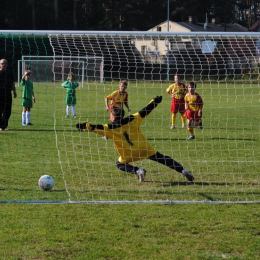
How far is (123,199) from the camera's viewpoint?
25.6 feet

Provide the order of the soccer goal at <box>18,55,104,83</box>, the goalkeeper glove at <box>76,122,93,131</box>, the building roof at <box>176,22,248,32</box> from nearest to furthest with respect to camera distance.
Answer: the goalkeeper glove at <box>76,122,93,131</box>
the soccer goal at <box>18,55,104,83</box>
the building roof at <box>176,22,248,32</box>

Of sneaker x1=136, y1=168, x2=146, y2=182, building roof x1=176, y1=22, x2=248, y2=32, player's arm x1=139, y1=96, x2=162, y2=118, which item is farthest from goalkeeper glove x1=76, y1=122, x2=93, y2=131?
building roof x1=176, y1=22, x2=248, y2=32

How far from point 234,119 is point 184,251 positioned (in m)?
14.1

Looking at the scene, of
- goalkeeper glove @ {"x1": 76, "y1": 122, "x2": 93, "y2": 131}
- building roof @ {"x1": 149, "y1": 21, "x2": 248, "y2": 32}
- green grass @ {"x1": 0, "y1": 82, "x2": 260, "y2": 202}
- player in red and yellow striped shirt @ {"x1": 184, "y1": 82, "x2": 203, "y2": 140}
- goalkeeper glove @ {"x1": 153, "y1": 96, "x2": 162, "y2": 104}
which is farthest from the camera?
building roof @ {"x1": 149, "y1": 21, "x2": 248, "y2": 32}

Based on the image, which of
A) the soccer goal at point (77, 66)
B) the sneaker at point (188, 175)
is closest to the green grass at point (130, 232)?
the sneaker at point (188, 175)

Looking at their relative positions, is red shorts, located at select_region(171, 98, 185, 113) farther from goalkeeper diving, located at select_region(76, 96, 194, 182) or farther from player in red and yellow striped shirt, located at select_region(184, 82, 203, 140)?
goalkeeper diving, located at select_region(76, 96, 194, 182)

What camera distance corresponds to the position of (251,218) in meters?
6.88

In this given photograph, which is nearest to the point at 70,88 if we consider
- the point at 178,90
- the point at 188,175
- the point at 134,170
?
the point at 178,90

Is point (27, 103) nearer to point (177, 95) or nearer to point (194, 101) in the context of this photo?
point (177, 95)

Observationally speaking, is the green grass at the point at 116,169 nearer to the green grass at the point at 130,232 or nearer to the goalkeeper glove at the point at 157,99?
the green grass at the point at 130,232

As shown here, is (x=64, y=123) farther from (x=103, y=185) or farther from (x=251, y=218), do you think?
(x=251, y=218)

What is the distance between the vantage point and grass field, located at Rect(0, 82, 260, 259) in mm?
5789

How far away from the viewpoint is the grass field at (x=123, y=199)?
228 inches

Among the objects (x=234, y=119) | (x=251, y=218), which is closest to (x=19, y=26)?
(x=234, y=119)
